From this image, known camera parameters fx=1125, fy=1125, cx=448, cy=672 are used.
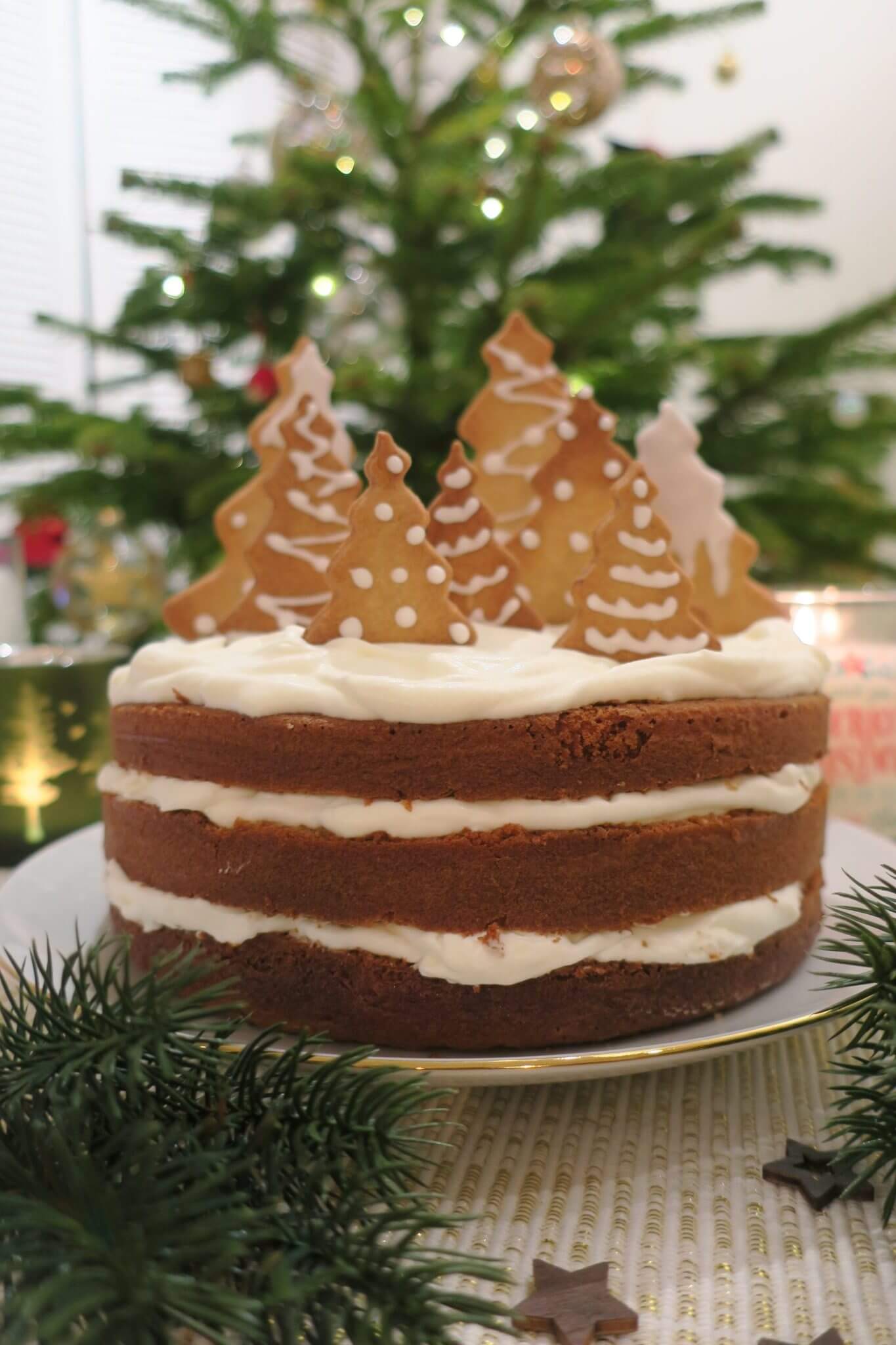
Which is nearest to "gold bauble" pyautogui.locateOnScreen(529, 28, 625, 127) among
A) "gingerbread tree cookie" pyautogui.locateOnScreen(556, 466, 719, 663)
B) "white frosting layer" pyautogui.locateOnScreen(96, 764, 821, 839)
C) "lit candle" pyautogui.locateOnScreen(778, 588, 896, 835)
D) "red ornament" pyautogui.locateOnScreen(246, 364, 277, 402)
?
"red ornament" pyautogui.locateOnScreen(246, 364, 277, 402)

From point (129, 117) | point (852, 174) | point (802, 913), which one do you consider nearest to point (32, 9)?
point (129, 117)

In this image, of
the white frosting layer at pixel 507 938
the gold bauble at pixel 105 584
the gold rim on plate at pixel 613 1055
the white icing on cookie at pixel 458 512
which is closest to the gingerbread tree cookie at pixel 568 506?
the white icing on cookie at pixel 458 512

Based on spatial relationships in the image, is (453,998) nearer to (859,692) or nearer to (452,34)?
(859,692)

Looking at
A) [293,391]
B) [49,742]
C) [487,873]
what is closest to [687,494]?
[293,391]

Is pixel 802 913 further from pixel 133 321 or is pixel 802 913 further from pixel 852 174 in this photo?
pixel 852 174

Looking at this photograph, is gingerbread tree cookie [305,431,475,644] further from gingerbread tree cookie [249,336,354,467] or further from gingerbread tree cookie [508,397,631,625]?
gingerbread tree cookie [249,336,354,467]

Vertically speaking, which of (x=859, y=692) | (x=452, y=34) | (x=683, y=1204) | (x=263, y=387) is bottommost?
(x=683, y=1204)

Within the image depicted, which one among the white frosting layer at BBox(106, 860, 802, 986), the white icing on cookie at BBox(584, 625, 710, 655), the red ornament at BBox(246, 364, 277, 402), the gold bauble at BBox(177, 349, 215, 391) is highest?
the gold bauble at BBox(177, 349, 215, 391)
